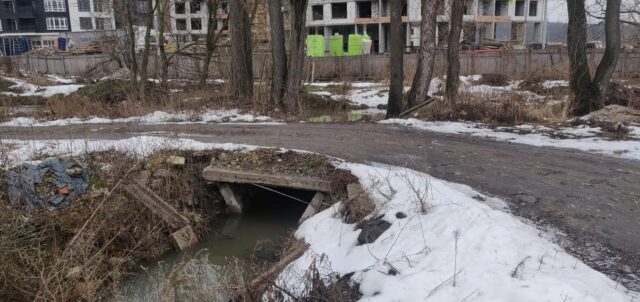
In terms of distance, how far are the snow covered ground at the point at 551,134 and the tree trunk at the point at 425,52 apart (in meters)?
1.45

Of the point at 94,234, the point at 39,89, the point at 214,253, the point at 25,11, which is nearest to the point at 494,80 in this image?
the point at 214,253

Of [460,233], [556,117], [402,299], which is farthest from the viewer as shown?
[556,117]

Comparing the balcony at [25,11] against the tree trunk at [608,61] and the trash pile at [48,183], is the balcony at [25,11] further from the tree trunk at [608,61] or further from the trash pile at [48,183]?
the tree trunk at [608,61]

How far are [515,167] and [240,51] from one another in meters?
11.0

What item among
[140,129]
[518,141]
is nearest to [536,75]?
[518,141]

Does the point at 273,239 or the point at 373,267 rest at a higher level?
the point at 373,267

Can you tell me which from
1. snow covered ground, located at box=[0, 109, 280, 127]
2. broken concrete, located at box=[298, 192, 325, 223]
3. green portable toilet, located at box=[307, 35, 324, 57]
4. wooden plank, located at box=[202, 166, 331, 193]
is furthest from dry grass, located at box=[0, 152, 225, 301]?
green portable toilet, located at box=[307, 35, 324, 57]

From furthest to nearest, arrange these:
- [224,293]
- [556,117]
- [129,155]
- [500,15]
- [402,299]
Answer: [500,15] < [556,117] < [129,155] < [224,293] < [402,299]

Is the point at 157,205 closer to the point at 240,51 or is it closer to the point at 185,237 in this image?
the point at 185,237

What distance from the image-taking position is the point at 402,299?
4031 mm

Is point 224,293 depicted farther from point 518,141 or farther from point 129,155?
point 518,141

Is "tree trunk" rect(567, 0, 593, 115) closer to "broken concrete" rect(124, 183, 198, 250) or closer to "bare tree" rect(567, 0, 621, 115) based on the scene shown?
"bare tree" rect(567, 0, 621, 115)

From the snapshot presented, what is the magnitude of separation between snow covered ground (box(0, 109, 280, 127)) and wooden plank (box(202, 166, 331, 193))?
493 centimetres

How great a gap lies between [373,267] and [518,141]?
6.41m
